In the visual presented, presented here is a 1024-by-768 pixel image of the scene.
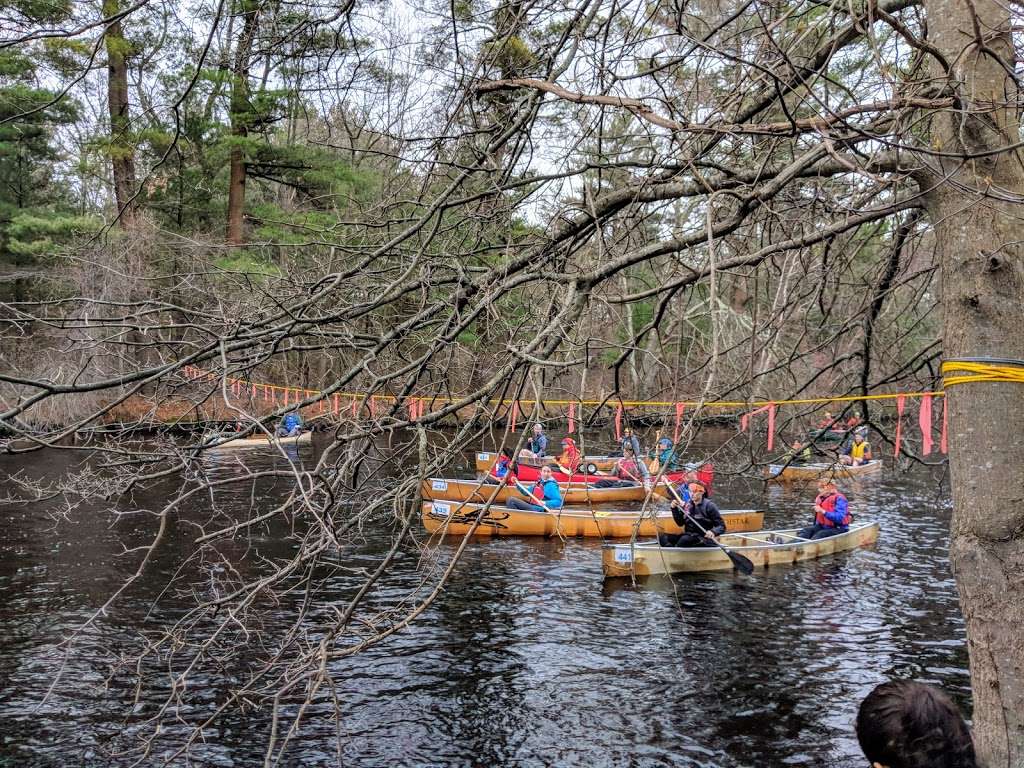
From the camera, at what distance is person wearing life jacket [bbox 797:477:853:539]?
1339cm

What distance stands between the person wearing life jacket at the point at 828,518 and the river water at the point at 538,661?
0.50m

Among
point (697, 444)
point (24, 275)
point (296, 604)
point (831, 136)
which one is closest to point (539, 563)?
point (296, 604)

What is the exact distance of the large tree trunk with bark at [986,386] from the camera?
10.1 ft

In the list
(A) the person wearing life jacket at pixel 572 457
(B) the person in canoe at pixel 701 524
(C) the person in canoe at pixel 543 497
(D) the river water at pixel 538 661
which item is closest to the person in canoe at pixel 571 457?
(A) the person wearing life jacket at pixel 572 457

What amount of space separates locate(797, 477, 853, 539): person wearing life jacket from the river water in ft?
1.64

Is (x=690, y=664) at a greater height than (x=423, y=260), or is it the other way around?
(x=423, y=260)

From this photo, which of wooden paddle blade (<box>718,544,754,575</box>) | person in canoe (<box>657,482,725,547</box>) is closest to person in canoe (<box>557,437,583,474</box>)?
person in canoe (<box>657,482,725,547</box>)

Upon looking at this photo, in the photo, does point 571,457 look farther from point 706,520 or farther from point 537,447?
point 537,447

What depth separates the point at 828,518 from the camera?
13.4m

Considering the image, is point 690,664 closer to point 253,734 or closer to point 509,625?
point 509,625

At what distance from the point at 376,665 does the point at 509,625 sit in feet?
6.12

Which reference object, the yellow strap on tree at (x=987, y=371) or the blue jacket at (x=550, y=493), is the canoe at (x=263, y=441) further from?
the blue jacket at (x=550, y=493)

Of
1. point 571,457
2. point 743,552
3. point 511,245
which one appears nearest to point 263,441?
point 511,245

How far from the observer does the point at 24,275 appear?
2141 cm
